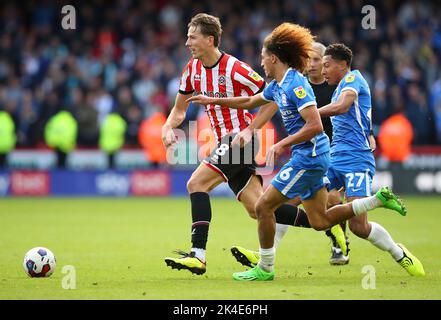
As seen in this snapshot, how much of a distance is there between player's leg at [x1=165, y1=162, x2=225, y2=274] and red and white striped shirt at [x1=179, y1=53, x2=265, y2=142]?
0.38 m

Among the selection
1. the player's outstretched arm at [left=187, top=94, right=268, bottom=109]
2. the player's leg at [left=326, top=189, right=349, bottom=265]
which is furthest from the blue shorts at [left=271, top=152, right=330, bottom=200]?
the player's leg at [left=326, top=189, right=349, bottom=265]

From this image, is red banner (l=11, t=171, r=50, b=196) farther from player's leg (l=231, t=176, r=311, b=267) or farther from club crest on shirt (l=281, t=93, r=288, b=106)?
club crest on shirt (l=281, t=93, r=288, b=106)

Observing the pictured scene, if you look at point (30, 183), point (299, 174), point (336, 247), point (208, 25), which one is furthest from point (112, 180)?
point (299, 174)

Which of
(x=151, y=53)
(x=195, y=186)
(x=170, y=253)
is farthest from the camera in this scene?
(x=151, y=53)

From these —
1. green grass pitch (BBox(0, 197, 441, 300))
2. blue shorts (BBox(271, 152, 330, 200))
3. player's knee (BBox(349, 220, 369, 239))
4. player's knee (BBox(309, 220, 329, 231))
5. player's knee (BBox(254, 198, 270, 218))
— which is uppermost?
blue shorts (BBox(271, 152, 330, 200))

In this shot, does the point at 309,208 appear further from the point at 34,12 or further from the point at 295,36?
the point at 34,12

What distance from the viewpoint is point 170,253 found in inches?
404

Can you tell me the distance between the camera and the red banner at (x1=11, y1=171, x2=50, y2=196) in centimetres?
1952

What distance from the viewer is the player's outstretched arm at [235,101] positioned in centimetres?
799

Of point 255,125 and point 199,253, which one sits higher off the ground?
point 255,125

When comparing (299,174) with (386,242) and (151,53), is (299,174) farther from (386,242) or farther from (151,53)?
(151,53)

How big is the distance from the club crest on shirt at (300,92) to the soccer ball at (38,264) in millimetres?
2643

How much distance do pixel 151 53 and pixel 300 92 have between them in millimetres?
16612

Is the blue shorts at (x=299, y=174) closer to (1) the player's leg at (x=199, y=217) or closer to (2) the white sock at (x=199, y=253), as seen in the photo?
(1) the player's leg at (x=199, y=217)
